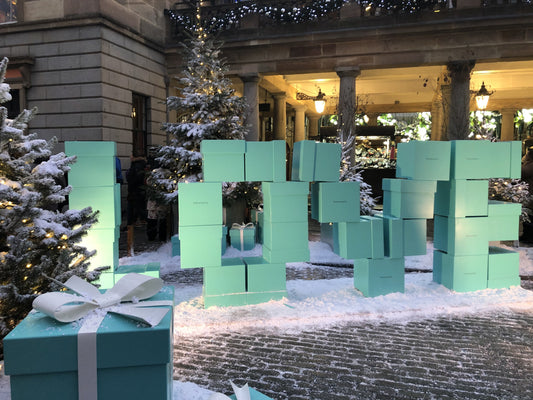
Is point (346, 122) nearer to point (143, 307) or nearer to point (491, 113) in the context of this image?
point (143, 307)

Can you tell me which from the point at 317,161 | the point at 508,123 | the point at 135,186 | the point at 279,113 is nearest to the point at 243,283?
the point at 317,161

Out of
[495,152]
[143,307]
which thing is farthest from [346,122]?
[143,307]

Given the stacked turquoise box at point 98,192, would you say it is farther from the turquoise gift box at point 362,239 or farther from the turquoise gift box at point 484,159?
the turquoise gift box at point 484,159

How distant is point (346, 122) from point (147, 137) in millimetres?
6829

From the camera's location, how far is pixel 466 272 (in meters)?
6.20

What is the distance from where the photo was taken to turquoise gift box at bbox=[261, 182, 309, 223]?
5621mm

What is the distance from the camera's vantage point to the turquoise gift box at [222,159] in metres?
5.43

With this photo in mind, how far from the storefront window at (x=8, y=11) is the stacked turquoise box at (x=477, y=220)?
45.9 ft

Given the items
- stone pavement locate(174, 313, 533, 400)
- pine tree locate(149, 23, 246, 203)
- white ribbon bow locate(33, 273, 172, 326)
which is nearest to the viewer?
white ribbon bow locate(33, 273, 172, 326)

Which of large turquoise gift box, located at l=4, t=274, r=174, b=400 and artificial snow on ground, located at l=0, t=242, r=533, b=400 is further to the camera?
artificial snow on ground, located at l=0, t=242, r=533, b=400

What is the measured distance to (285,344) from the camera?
4.55 metres

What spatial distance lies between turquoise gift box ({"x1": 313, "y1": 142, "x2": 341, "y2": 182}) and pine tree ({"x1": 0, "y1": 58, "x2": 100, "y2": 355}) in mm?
3039

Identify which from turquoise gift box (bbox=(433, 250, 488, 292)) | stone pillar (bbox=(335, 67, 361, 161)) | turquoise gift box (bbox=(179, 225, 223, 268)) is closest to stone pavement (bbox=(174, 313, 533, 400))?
turquoise gift box (bbox=(433, 250, 488, 292))

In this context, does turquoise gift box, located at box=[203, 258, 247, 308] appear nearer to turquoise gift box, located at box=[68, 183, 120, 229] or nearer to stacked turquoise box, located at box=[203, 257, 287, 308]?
stacked turquoise box, located at box=[203, 257, 287, 308]
